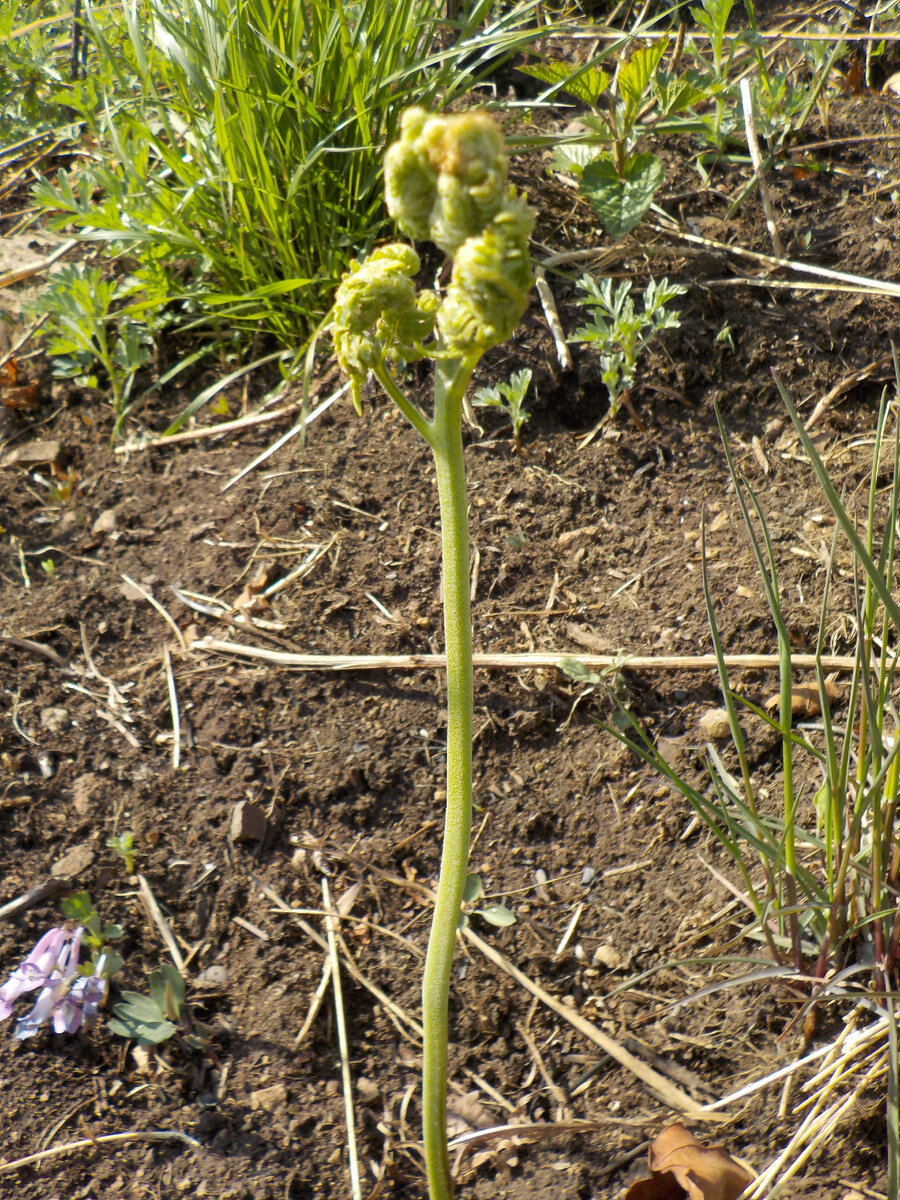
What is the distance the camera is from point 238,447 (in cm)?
252

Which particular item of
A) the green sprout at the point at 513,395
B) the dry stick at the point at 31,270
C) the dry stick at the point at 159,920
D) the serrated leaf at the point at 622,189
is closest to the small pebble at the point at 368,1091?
the dry stick at the point at 159,920

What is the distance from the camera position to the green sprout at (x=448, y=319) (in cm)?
95

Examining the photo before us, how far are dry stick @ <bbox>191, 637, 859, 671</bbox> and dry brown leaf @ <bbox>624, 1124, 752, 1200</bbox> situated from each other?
82 centimetres

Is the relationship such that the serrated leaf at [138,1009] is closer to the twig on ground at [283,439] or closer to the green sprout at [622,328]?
the twig on ground at [283,439]

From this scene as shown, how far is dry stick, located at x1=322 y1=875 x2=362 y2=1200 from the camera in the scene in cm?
145

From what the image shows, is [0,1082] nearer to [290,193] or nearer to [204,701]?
[204,701]

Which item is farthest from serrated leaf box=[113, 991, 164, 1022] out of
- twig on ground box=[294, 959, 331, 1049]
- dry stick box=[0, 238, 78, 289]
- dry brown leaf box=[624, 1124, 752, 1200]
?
dry stick box=[0, 238, 78, 289]

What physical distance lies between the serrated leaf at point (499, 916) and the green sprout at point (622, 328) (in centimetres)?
115

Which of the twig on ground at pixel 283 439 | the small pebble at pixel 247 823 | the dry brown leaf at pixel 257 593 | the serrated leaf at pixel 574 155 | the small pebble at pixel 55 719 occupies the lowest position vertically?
the small pebble at pixel 247 823

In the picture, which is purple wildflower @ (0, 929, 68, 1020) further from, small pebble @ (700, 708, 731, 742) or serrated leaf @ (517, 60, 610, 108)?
serrated leaf @ (517, 60, 610, 108)

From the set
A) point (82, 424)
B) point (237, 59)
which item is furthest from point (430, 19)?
point (82, 424)

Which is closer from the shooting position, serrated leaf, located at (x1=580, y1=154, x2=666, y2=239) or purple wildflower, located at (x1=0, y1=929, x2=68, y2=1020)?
purple wildflower, located at (x1=0, y1=929, x2=68, y2=1020)

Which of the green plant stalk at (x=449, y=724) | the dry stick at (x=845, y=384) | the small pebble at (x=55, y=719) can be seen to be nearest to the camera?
the green plant stalk at (x=449, y=724)

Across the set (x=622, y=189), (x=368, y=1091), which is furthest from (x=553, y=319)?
(x=368, y=1091)
